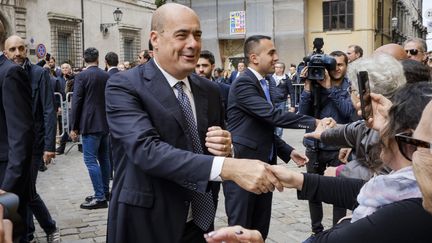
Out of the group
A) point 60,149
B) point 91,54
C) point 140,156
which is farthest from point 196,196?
point 60,149

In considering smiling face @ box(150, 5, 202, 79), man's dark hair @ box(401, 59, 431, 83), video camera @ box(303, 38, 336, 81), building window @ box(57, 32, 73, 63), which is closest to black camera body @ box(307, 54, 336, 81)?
video camera @ box(303, 38, 336, 81)

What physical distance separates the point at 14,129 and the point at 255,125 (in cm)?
224

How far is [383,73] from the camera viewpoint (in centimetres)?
285

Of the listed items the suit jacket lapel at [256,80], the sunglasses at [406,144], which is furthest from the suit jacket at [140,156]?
the suit jacket lapel at [256,80]

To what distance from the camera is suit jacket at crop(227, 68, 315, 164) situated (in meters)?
4.67

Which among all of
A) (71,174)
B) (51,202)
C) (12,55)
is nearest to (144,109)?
(12,55)

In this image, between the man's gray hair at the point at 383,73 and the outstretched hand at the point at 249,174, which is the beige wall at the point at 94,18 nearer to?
the man's gray hair at the point at 383,73

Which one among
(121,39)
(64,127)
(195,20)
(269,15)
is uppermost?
(269,15)

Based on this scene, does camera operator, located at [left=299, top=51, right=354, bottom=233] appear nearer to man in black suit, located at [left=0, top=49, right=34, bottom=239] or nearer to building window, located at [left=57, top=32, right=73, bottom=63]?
man in black suit, located at [left=0, top=49, right=34, bottom=239]

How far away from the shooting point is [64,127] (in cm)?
1198

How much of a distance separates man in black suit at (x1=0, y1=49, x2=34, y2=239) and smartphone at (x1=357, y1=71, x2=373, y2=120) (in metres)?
2.40

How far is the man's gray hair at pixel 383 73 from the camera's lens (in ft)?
9.18

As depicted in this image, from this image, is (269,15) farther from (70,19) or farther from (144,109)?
(144,109)

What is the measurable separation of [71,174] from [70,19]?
17413 millimetres
